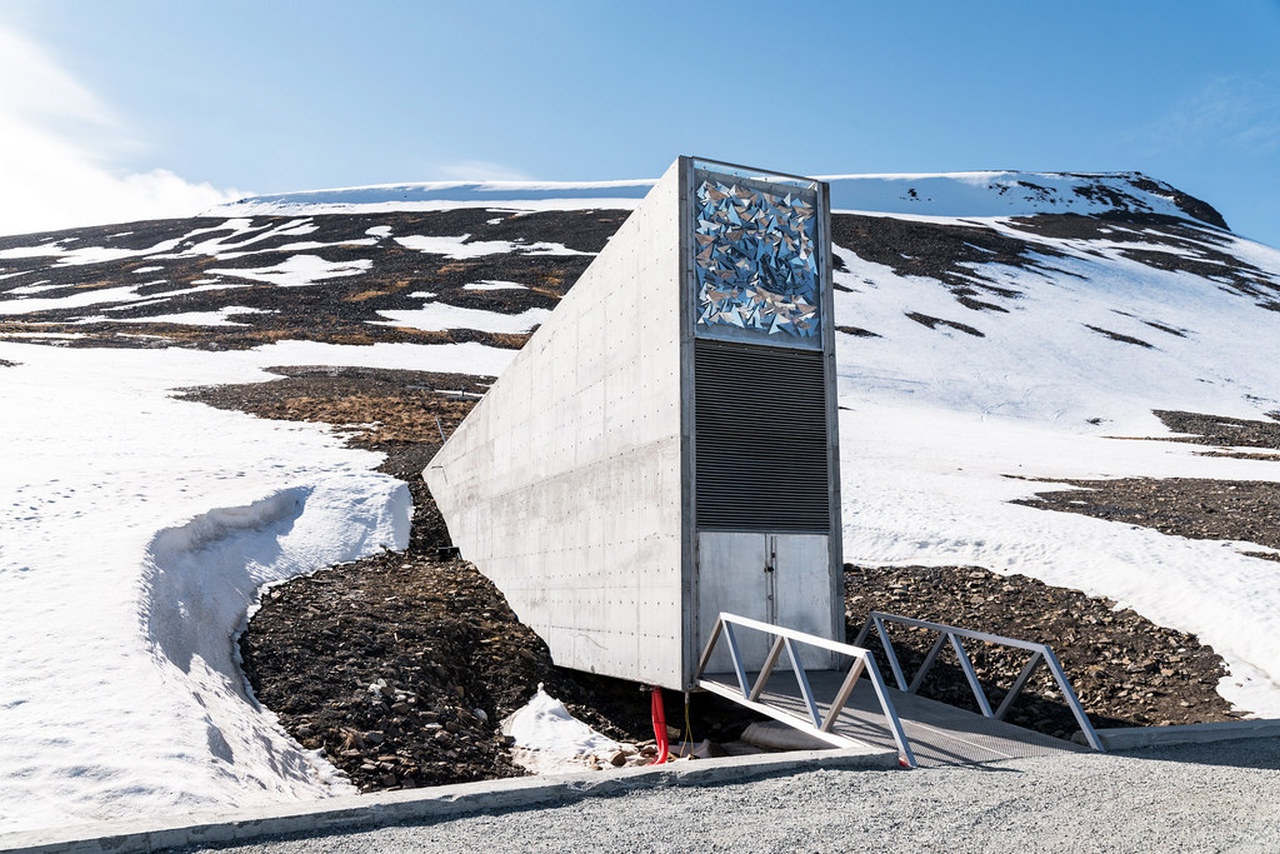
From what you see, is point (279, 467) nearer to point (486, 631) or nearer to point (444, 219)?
point (486, 631)

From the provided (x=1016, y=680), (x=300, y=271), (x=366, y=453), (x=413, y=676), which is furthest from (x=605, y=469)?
(x=300, y=271)

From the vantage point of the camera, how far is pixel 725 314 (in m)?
10.5

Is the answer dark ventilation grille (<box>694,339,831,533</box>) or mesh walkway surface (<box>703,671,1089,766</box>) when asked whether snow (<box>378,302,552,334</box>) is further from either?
mesh walkway surface (<box>703,671,1089,766</box>)

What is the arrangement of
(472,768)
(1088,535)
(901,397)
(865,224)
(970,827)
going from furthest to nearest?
(865,224), (901,397), (1088,535), (472,768), (970,827)

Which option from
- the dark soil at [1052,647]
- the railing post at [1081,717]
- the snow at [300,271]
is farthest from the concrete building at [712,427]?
the snow at [300,271]

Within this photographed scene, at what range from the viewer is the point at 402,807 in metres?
5.48

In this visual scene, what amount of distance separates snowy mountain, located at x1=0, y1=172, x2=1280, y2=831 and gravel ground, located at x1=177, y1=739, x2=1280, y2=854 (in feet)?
8.26

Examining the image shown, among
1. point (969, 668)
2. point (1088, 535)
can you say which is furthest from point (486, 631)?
point (1088, 535)

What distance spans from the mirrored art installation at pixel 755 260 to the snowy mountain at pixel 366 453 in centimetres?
645

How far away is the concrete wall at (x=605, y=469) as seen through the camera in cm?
1043

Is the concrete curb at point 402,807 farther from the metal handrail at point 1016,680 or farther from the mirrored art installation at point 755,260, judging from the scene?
the mirrored art installation at point 755,260

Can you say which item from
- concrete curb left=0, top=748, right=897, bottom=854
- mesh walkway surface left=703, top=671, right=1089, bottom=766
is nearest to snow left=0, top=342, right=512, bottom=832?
concrete curb left=0, top=748, right=897, bottom=854

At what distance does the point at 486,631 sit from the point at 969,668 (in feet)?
23.4

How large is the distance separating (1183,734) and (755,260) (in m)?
6.42
